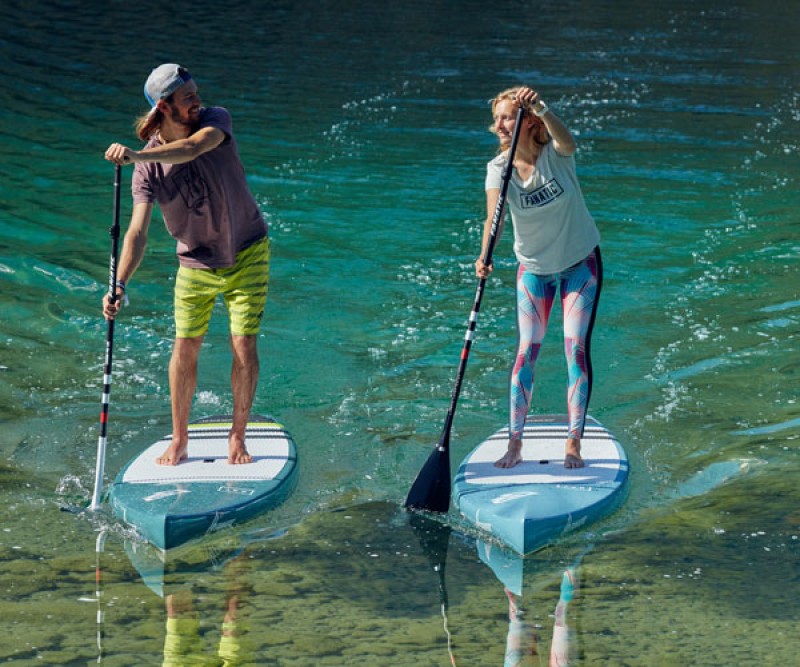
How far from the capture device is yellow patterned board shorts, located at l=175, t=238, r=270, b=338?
644cm

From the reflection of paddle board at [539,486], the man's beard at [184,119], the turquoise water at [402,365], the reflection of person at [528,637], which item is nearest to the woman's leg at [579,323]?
the reflection of paddle board at [539,486]

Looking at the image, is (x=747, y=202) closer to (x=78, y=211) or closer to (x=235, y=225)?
(x=78, y=211)

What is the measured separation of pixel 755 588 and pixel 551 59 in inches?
692

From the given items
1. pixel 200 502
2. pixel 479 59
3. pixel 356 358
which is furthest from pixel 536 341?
pixel 479 59

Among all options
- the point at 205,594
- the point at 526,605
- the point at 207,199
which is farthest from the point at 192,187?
the point at 526,605

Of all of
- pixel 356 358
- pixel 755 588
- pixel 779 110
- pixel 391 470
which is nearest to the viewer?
pixel 755 588

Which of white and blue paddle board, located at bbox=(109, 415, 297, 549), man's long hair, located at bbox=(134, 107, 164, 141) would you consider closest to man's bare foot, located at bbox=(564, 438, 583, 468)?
white and blue paddle board, located at bbox=(109, 415, 297, 549)

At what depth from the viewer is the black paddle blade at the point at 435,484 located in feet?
21.5

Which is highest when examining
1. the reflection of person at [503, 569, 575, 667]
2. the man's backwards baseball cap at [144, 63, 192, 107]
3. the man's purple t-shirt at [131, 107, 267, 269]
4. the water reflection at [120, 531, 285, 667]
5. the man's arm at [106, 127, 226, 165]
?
the man's backwards baseball cap at [144, 63, 192, 107]

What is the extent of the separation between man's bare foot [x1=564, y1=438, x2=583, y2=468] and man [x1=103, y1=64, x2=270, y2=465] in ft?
5.35

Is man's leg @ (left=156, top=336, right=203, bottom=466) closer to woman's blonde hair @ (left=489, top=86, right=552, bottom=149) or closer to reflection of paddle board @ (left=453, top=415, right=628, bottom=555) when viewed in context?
reflection of paddle board @ (left=453, top=415, right=628, bottom=555)

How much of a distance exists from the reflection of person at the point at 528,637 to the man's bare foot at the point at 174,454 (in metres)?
1.90

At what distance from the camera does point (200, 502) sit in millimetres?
6250

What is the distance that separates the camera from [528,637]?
5406mm
